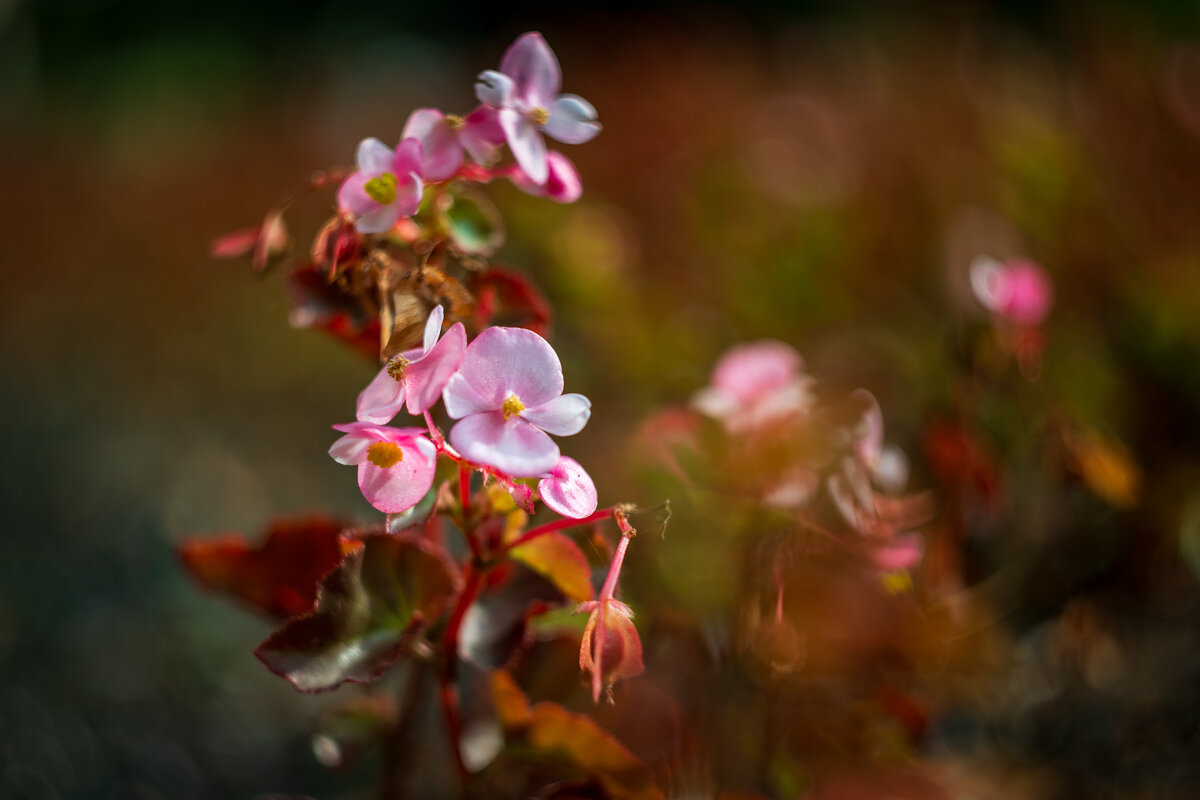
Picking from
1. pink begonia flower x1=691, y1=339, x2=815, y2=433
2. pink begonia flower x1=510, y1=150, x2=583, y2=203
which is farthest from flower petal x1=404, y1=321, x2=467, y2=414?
pink begonia flower x1=691, y1=339, x2=815, y2=433

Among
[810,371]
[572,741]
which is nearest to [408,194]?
[572,741]

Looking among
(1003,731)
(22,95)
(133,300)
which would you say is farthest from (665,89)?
(22,95)

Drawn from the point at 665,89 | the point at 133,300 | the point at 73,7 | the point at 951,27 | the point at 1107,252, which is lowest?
the point at 73,7

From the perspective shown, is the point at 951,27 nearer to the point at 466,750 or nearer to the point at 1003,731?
the point at 1003,731

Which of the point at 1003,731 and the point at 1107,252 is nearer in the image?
the point at 1003,731

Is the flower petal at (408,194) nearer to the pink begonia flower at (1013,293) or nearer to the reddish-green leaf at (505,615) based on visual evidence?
the reddish-green leaf at (505,615)
